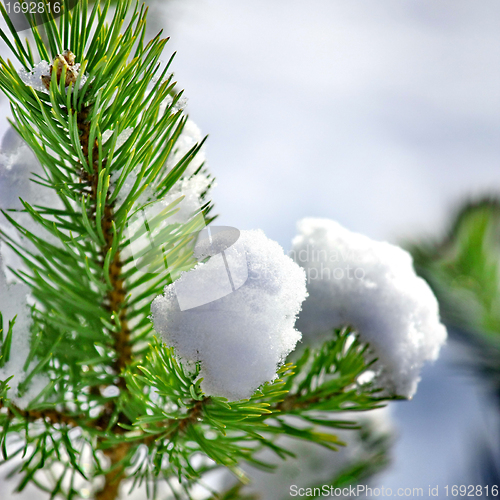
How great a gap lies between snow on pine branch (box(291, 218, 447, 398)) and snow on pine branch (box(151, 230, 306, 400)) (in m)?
0.16

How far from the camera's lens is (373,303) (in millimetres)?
423

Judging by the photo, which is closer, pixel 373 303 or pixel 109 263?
pixel 109 263

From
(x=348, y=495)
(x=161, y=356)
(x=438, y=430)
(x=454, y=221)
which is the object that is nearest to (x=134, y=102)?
(x=161, y=356)

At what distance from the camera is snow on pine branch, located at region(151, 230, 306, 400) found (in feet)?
0.86

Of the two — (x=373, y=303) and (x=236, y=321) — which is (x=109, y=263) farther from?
(x=373, y=303)

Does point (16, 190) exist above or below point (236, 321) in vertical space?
above

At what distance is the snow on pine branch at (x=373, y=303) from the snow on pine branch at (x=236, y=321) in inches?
6.4

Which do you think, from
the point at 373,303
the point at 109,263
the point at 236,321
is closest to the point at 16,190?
the point at 109,263

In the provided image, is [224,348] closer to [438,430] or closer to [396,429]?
[396,429]

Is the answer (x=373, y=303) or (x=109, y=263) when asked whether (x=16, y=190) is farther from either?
(x=373, y=303)

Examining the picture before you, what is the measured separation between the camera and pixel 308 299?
16.8 inches

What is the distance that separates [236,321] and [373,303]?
8.6 inches

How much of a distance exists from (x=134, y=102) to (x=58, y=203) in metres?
0.15

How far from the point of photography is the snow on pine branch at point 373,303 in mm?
422
